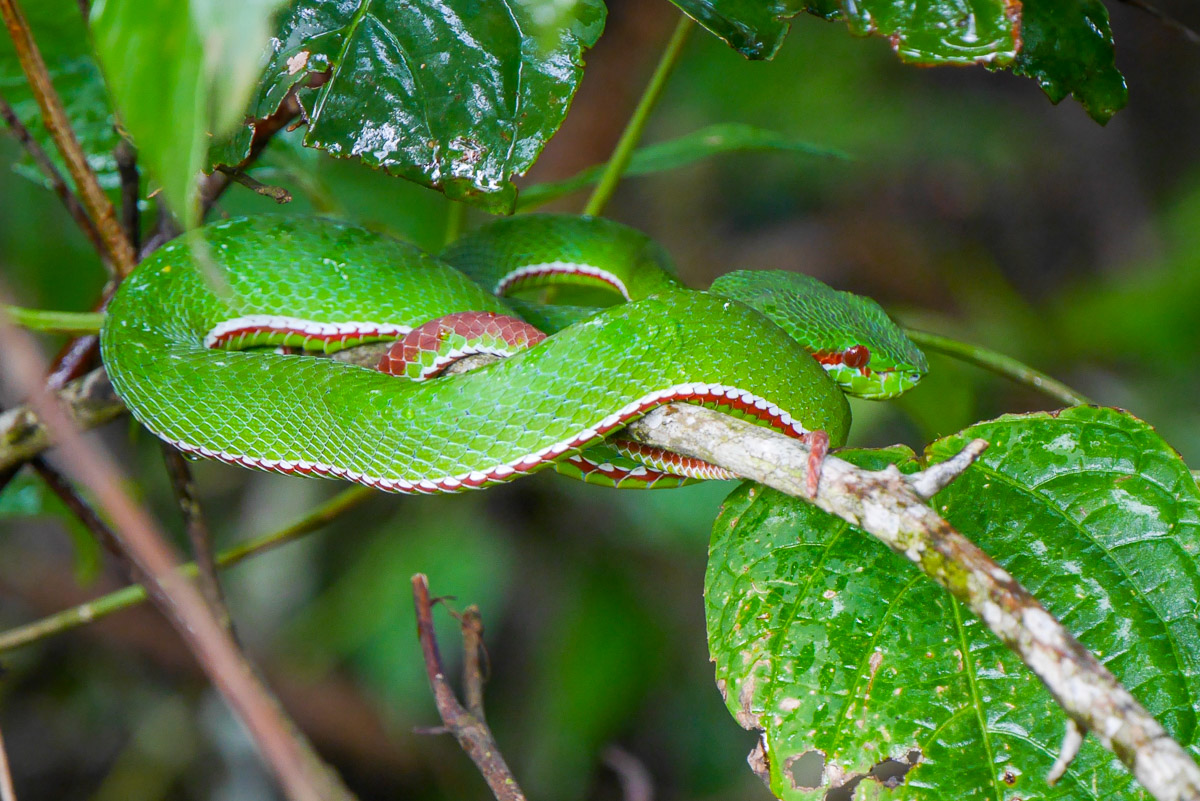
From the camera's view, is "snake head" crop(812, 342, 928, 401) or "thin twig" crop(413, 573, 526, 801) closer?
"thin twig" crop(413, 573, 526, 801)

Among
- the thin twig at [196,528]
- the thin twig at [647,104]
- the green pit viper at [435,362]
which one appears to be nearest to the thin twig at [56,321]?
the green pit viper at [435,362]

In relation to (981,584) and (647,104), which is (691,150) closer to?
(647,104)

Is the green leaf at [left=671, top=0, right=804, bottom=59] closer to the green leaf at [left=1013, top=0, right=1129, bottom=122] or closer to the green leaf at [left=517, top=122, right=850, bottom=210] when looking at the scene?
the green leaf at [left=1013, top=0, right=1129, bottom=122]

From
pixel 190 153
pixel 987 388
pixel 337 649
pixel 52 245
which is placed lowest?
pixel 337 649

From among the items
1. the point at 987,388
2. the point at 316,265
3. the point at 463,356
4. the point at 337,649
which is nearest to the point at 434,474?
the point at 463,356

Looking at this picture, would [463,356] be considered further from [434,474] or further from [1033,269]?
[1033,269]

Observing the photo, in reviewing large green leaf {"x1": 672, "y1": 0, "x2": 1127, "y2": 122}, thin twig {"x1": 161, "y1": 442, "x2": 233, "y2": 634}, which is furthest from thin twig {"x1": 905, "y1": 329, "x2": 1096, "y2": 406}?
thin twig {"x1": 161, "y1": 442, "x2": 233, "y2": 634}

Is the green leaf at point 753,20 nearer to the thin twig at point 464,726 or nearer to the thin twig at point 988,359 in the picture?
the thin twig at point 988,359

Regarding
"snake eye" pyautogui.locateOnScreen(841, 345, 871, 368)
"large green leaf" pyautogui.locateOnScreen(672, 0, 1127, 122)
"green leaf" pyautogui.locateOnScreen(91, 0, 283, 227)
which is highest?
"large green leaf" pyautogui.locateOnScreen(672, 0, 1127, 122)

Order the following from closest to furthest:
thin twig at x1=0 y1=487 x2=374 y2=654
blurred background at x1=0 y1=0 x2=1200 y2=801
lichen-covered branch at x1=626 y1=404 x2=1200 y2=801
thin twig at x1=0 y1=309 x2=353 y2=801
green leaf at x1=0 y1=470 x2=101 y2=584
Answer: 1. thin twig at x1=0 y1=309 x2=353 y2=801
2. lichen-covered branch at x1=626 y1=404 x2=1200 y2=801
3. thin twig at x1=0 y1=487 x2=374 y2=654
4. green leaf at x1=0 y1=470 x2=101 y2=584
5. blurred background at x1=0 y1=0 x2=1200 y2=801
